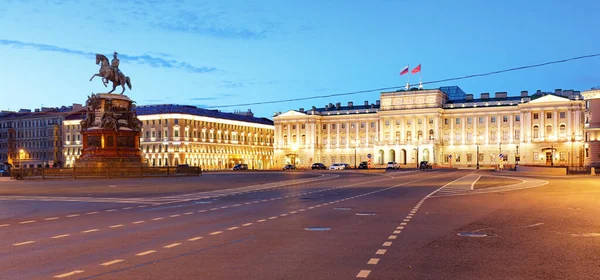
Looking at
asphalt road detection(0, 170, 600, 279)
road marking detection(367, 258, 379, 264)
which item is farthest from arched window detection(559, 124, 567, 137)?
road marking detection(367, 258, 379, 264)

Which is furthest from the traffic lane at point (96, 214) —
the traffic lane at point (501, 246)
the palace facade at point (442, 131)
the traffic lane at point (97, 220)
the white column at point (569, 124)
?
the white column at point (569, 124)

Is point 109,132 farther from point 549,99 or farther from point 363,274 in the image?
point 549,99

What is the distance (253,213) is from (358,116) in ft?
476

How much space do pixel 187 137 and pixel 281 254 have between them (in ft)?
445

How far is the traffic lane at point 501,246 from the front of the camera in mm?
10938

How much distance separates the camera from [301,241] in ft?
48.7

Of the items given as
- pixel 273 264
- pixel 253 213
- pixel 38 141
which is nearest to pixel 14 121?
pixel 38 141

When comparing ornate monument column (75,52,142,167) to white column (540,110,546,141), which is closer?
ornate monument column (75,52,142,167)

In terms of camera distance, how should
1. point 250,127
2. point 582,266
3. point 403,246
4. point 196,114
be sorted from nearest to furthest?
point 582,266
point 403,246
point 196,114
point 250,127

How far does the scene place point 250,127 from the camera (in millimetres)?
173375

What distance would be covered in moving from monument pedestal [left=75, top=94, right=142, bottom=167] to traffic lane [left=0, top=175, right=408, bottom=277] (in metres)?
40.1

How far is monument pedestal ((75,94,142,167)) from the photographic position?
5853 centimetres

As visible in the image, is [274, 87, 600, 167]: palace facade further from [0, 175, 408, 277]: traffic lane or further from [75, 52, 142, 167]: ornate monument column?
[0, 175, 408, 277]: traffic lane

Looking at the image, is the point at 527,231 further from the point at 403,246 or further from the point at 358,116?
the point at 358,116
